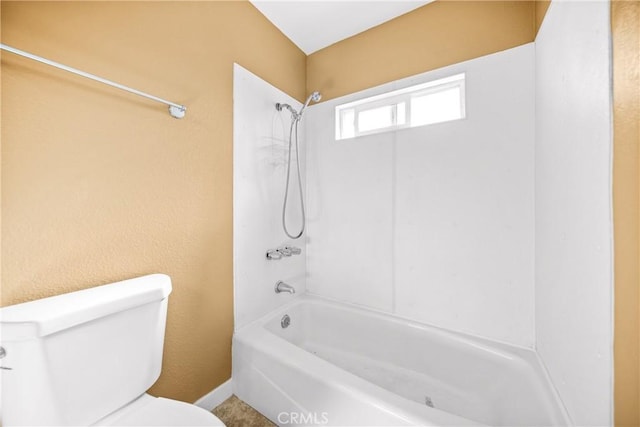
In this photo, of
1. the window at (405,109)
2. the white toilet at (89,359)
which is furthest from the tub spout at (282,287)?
the window at (405,109)

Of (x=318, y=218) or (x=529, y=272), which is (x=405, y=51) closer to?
(x=318, y=218)

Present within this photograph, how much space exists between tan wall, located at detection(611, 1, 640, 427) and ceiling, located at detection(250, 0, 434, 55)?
1290mm

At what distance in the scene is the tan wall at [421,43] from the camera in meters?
1.35

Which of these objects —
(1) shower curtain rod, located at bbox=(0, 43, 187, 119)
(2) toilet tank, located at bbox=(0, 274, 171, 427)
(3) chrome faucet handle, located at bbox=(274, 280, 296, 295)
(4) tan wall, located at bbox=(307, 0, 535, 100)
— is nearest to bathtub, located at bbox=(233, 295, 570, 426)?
(3) chrome faucet handle, located at bbox=(274, 280, 296, 295)

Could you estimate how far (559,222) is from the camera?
98cm

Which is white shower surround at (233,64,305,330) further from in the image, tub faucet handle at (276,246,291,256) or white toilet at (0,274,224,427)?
white toilet at (0,274,224,427)

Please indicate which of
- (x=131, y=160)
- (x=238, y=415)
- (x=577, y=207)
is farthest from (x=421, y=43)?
(x=238, y=415)

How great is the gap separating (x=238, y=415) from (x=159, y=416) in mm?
617

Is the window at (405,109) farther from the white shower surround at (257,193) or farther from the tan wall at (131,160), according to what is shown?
the tan wall at (131,160)

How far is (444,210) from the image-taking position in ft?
4.99

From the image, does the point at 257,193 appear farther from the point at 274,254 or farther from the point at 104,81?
the point at 104,81

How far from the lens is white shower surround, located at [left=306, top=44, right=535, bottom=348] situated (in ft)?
4.35

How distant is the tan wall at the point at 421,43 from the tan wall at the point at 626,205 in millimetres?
892

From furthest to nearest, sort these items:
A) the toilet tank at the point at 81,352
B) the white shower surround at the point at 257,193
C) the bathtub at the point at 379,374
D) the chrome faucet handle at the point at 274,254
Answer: the chrome faucet handle at the point at 274,254 → the white shower surround at the point at 257,193 → the bathtub at the point at 379,374 → the toilet tank at the point at 81,352
